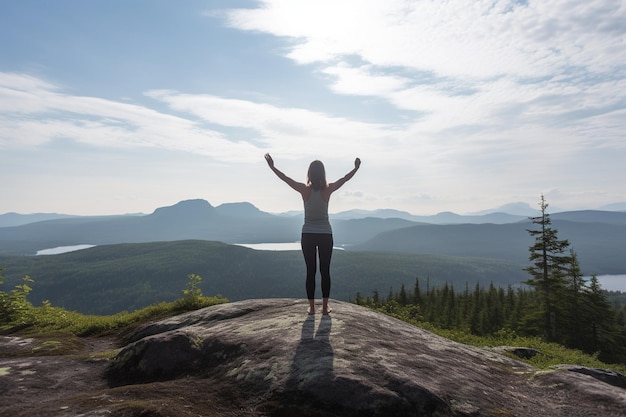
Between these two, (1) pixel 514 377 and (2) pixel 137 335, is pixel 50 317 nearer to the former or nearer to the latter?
(2) pixel 137 335

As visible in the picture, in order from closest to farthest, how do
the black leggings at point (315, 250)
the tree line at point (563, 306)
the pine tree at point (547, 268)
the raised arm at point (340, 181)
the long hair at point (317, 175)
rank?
1. the black leggings at point (315, 250)
2. the long hair at point (317, 175)
3. the raised arm at point (340, 181)
4. the pine tree at point (547, 268)
5. the tree line at point (563, 306)

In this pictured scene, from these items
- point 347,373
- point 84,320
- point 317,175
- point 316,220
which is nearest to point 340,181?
point 317,175

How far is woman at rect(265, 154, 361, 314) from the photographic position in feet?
32.3

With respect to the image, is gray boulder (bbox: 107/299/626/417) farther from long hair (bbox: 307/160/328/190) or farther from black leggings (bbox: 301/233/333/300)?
long hair (bbox: 307/160/328/190)

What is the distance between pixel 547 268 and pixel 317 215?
4082cm

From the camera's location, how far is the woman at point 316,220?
9.86m

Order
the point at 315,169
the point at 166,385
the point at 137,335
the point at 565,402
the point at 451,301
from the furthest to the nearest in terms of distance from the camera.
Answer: the point at 451,301 → the point at 137,335 → the point at 315,169 → the point at 565,402 → the point at 166,385

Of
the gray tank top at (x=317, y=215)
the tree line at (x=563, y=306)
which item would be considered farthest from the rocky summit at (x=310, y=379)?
the tree line at (x=563, y=306)

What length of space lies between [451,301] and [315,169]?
90905mm

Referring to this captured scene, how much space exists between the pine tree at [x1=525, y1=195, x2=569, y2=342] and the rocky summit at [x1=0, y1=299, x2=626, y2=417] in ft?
118

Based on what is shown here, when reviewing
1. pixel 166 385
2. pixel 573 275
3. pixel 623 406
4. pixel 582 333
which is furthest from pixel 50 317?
pixel 582 333

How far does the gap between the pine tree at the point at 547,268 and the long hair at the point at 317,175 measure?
37.9 metres

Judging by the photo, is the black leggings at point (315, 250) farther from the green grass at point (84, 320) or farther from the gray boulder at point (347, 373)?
the green grass at point (84, 320)

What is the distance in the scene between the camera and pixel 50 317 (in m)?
16.9
